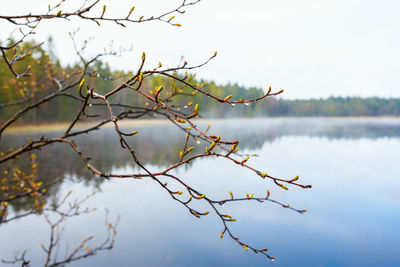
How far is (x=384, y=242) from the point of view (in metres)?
9.84

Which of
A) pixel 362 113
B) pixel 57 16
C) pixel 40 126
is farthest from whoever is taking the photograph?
pixel 362 113

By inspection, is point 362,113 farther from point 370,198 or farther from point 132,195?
point 132,195

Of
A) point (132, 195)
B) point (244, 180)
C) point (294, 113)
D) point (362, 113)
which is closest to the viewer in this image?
point (132, 195)

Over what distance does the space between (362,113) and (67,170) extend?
116552 millimetres

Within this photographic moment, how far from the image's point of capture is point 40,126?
36531 millimetres

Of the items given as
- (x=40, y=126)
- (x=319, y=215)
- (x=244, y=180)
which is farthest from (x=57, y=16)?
(x=40, y=126)

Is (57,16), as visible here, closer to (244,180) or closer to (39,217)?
(39,217)

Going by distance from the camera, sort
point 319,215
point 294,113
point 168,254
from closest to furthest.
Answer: point 168,254 → point 319,215 → point 294,113

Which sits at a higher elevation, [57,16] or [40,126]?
[57,16]

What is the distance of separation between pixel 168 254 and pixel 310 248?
4.87 metres

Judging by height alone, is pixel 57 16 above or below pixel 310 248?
above

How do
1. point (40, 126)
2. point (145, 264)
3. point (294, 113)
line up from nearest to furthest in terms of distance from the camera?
point (145, 264) → point (40, 126) → point (294, 113)

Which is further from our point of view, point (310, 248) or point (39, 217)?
point (39, 217)

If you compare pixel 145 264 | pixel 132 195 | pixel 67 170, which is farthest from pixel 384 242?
pixel 67 170
